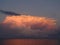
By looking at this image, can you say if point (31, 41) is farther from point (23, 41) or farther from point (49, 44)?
point (49, 44)

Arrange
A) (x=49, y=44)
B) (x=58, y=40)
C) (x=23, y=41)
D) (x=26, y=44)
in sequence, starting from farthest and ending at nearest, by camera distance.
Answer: (x=23, y=41)
(x=26, y=44)
(x=49, y=44)
(x=58, y=40)

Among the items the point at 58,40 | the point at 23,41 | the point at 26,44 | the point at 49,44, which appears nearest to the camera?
the point at 58,40

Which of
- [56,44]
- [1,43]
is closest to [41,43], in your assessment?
[56,44]

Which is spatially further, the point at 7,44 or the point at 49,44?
the point at 7,44

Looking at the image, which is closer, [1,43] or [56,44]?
[56,44]

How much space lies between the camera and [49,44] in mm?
9312

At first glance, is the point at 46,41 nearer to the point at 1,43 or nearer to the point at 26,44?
the point at 26,44

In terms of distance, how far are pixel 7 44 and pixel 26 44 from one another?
85 cm

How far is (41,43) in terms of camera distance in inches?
388

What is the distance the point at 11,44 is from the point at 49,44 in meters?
1.75

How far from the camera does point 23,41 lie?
1070 cm

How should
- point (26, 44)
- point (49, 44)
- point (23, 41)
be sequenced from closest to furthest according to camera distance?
1. point (49, 44)
2. point (26, 44)
3. point (23, 41)

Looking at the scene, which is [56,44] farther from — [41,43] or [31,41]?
[31,41]

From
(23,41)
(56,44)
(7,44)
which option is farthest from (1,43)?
(56,44)
